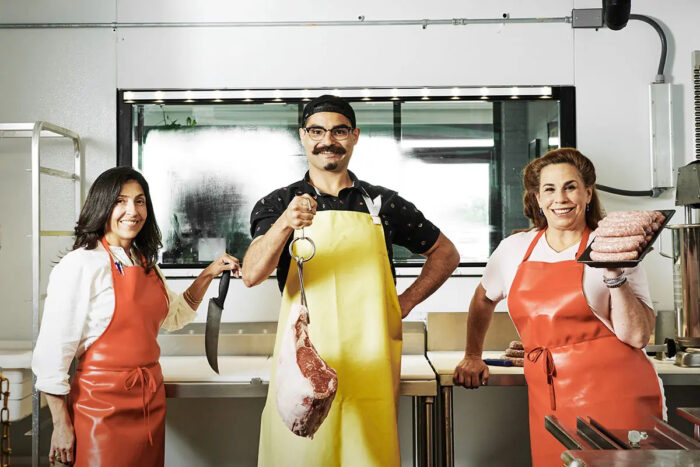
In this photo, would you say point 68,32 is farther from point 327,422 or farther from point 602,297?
point 602,297

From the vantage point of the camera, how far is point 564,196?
2.07m

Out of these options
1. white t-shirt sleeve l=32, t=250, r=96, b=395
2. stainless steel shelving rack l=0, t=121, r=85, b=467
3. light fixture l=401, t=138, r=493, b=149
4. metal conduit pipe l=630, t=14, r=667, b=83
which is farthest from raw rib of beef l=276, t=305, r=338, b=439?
metal conduit pipe l=630, t=14, r=667, b=83

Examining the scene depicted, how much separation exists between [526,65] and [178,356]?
221 cm

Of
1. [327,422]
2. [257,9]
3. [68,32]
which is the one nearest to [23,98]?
[68,32]

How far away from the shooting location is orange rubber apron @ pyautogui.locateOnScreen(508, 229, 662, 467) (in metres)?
1.96

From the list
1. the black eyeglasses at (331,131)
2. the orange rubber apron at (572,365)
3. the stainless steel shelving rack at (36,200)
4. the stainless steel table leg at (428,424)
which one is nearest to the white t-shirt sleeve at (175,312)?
the stainless steel shelving rack at (36,200)

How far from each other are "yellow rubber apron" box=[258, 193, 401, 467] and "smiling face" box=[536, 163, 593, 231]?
586mm

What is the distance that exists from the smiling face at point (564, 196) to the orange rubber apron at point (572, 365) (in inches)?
3.4

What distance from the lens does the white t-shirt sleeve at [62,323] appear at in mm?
1932

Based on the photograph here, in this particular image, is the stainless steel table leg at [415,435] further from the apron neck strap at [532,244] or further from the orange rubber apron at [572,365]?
the apron neck strap at [532,244]

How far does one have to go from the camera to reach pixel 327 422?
1953 mm

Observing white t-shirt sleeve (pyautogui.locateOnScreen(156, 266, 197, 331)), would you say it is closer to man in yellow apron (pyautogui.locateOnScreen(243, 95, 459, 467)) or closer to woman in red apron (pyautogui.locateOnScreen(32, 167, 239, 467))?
woman in red apron (pyautogui.locateOnScreen(32, 167, 239, 467))

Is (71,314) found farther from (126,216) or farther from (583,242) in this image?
(583,242)

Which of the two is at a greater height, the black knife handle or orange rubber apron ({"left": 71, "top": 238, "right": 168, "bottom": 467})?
the black knife handle
